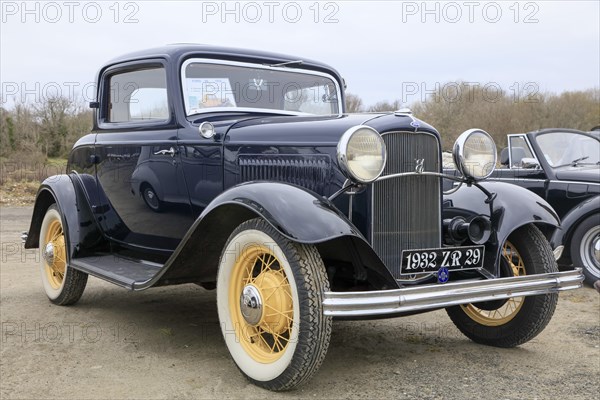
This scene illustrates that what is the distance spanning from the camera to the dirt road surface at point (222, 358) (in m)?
3.26

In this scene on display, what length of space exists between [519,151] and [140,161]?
4.64 m

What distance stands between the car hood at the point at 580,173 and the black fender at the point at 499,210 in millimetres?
2899

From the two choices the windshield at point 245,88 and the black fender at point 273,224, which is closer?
the black fender at point 273,224

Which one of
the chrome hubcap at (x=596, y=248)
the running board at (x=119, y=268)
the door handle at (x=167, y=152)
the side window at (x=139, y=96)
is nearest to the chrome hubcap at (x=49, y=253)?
the running board at (x=119, y=268)

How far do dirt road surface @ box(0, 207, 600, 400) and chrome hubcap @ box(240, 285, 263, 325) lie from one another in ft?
1.15

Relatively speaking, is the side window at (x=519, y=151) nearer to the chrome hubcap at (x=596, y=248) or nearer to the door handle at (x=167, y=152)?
the chrome hubcap at (x=596, y=248)

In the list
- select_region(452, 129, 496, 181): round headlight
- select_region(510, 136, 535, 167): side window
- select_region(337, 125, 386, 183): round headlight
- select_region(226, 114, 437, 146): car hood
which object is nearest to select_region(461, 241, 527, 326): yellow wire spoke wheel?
select_region(452, 129, 496, 181): round headlight

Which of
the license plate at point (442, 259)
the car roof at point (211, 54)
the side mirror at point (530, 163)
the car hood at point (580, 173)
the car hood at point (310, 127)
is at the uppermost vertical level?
the car roof at point (211, 54)

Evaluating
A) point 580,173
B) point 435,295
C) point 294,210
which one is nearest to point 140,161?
point 294,210

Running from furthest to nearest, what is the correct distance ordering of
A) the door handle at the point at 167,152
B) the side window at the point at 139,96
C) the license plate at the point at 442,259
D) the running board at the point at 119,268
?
1. the side window at the point at 139,96
2. the door handle at the point at 167,152
3. the running board at the point at 119,268
4. the license plate at the point at 442,259

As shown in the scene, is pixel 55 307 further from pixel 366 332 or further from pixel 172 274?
pixel 366 332

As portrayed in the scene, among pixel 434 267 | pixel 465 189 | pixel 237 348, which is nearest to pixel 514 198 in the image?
pixel 465 189

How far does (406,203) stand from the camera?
366cm

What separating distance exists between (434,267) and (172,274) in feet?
5.20
